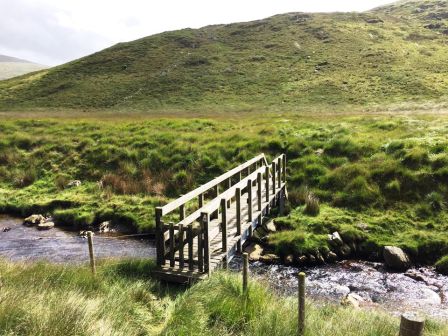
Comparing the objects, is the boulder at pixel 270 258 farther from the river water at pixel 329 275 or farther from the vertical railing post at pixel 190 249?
the vertical railing post at pixel 190 249

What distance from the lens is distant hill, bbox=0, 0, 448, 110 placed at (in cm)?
5716

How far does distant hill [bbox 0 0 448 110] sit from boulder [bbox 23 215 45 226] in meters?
37.7

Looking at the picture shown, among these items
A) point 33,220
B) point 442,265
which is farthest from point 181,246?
point 33,220

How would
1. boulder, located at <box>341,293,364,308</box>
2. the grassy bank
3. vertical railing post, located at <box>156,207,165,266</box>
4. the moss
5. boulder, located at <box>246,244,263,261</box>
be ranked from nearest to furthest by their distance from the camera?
vertical railing post, located at <box>156,207,165,266</box> → boulder, located at <box>341,293,364,308</box> → the moss → boulder, located at <box>246,244,263,261</box> → the grassy bank

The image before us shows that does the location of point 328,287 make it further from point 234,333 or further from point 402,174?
point 402,174

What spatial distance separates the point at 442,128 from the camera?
2347 cm

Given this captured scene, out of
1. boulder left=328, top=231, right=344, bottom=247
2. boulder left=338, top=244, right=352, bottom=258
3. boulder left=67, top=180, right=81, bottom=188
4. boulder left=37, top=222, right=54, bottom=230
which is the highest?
boulder left=67, top=180, right=81, bottom=188

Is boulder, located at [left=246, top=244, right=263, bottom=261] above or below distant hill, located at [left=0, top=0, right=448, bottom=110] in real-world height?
below

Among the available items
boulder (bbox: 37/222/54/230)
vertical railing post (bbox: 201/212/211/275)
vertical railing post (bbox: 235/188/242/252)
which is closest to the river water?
boulder (bbox: 37/222/54/230)

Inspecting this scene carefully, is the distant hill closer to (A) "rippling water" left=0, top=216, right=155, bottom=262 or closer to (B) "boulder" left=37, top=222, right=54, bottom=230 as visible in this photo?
(B) "boulder" left=37, top=222, right=54, bottom=230

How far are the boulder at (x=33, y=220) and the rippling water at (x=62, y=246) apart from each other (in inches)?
27.7

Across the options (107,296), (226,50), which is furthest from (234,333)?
(226,50)

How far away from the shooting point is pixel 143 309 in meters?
7.66

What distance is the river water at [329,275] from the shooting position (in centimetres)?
1180
